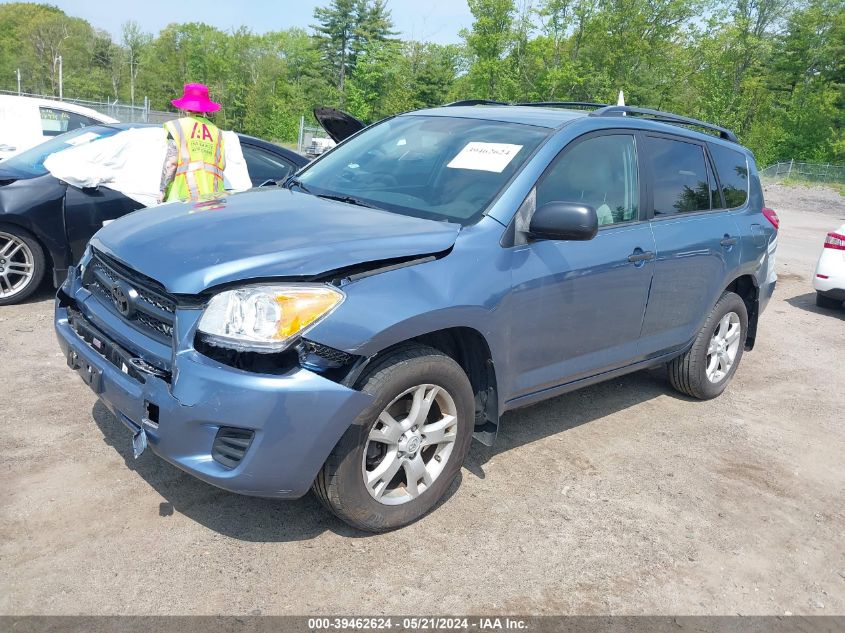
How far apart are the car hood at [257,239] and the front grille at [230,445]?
1.79 feet

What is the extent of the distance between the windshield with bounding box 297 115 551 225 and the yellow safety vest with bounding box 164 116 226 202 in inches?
63.1

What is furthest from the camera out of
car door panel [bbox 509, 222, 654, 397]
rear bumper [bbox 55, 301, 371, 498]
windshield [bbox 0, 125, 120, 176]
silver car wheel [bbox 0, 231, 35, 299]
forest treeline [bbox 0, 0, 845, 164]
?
forest treeline [bbox 0, 0, 845, 164]

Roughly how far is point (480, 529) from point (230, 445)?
1.25 metres

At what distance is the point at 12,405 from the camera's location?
4234 mm

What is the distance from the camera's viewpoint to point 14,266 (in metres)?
6.16

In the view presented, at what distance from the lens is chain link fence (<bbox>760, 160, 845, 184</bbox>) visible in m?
38.7

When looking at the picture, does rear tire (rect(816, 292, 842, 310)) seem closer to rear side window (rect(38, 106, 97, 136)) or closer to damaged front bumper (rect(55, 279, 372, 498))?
damaged front bumper (rect(55, 279, 372, 498))

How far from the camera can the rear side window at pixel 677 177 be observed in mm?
4477

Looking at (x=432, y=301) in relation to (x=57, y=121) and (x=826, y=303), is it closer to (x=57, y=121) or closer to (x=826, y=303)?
(x=826, y=303)

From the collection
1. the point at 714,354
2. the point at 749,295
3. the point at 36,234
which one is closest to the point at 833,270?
the point at 749,295

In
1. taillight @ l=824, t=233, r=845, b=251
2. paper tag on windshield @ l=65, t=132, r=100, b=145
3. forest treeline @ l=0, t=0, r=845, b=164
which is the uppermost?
forest treeline @ l=0, t=0, r=845, b=164

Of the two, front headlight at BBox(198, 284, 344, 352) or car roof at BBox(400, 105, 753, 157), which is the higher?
car roof at BBox(400, 105, 753, 157)

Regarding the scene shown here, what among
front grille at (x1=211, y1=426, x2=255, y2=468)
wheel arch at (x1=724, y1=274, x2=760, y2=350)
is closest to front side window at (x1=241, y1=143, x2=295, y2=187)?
wheel arch at (x1=724, y1=274, x2=760, y2=350)

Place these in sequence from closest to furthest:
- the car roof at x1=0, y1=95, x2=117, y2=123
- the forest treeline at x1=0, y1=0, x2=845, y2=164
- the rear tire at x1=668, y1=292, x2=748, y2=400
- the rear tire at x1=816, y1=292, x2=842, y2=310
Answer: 1. the rear tire at x1=668, y1=292, x2=748, y2=400
2. the rear tire at x1=816, y1=292, x2=842, y2=310
3. the car roof at x1=0, y1=95, x2=117, y2=123
4. the forest treeline at x1=0, y1=0, x2=845, y2=164
